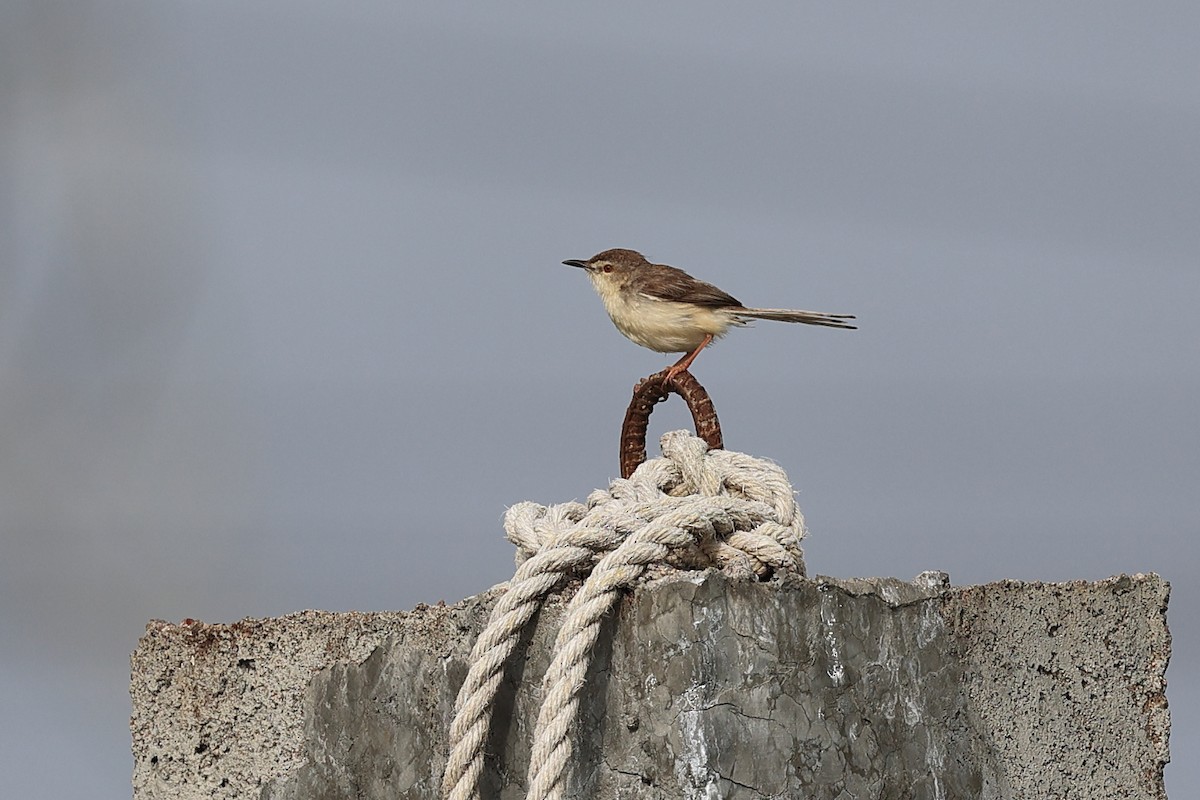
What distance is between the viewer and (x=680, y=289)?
3.93m

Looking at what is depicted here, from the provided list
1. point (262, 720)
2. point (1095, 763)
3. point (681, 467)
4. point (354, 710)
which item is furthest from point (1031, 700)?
point (262, 720)

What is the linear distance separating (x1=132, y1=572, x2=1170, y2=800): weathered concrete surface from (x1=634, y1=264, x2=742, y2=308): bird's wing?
4.80ft

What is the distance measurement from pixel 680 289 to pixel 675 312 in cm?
7

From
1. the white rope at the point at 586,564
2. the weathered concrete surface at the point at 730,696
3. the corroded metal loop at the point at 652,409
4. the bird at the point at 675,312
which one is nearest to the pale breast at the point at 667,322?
the bird at the point at 675,312

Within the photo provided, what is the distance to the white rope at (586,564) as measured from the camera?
79.4 inches

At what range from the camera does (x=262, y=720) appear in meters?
2.63

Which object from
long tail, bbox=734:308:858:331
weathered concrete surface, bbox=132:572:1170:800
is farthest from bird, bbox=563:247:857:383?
weathered concrete surface, bbox=132:572:1170:800

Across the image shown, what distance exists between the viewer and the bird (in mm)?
3863

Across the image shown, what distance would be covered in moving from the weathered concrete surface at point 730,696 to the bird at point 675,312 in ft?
4.40

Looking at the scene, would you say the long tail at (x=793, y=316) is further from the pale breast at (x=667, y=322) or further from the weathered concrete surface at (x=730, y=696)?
the weathered concrete surface at (x=730, y=696)

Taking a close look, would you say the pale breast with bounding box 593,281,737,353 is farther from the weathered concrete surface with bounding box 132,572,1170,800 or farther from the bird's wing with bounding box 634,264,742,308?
the weathered concrete surface with bounding box 132,572,1170,800

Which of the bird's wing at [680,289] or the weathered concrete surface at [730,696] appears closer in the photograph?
the weathered concrete surface at [730,696]

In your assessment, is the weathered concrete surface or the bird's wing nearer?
the weathered concrete surface

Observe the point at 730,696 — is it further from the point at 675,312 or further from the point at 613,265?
the point at 613,265
